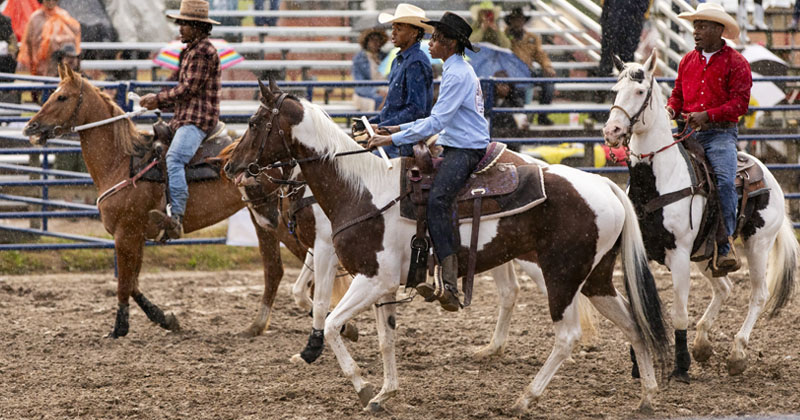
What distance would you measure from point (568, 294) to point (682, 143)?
5.93ft

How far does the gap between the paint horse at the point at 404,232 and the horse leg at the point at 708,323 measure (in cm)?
128

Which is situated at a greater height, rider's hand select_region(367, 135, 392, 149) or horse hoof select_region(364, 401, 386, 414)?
rider's hand select_region(367, 135, 392, 149)

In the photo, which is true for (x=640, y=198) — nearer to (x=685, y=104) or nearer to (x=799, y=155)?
(x=685, y=104)

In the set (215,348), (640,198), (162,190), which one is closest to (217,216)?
(162,190)

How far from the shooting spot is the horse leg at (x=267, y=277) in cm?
788

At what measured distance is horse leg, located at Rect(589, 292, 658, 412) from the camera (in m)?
5.65

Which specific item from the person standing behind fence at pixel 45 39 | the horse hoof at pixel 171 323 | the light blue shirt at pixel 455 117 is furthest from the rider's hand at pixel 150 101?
the person standing behind fence at pixel 45 39

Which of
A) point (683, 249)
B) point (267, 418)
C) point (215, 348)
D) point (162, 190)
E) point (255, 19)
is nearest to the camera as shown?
point (267, 418)

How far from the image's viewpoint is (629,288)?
18.7 ft

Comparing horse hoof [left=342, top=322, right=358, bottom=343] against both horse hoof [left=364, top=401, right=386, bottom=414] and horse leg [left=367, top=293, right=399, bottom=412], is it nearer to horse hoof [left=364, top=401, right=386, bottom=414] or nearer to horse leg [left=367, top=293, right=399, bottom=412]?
horse leg [left=367, top=293, right=399, bottom=412]

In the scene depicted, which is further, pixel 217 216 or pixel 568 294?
pixel 217 216

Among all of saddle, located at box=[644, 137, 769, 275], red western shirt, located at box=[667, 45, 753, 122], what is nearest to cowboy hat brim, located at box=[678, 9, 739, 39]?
red western shirt, located at box=[667, 45, 753, 122]

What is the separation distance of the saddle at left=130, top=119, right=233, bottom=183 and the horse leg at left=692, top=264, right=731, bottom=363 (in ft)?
12.9

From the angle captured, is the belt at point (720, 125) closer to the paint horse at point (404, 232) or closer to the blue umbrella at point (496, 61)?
the paint horse at point (404, 232)
